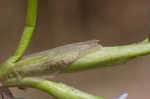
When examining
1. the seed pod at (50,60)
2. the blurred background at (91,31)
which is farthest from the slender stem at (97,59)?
the blurred background at (91,31)

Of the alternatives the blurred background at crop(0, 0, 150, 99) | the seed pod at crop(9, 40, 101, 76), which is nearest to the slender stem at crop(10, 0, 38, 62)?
the seed pod at crop(9, 40, 101, 76)

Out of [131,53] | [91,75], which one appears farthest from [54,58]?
[91,75]

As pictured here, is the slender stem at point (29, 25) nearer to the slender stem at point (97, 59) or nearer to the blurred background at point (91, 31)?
the slender stem at point (97, 59)

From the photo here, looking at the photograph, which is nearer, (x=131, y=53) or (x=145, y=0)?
(x=131, y=53)

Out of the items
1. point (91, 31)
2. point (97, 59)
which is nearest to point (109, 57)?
point (97, 59)

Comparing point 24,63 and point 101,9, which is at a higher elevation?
point 101,9

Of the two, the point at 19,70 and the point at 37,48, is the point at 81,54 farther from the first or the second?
the point at 37,48

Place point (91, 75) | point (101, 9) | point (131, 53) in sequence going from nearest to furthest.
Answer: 1. point (131, 53)
2. point (91, 75)
3. point (101, 9)
